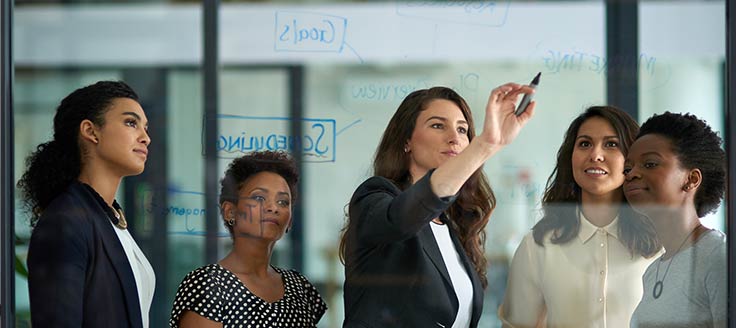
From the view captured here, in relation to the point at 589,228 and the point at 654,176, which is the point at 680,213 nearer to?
the point at 654,176

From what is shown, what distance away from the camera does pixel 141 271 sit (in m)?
3.72

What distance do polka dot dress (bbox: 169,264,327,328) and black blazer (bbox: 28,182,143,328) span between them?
0.64ft

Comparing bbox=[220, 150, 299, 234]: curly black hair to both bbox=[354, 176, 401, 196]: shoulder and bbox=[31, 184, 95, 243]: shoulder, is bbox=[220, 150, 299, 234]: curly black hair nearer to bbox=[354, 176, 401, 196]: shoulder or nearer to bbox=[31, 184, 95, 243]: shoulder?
bbox=[354, 176, 401, 196]: shoulder

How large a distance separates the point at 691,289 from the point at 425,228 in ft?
3.26

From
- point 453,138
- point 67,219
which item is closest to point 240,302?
point 67,219

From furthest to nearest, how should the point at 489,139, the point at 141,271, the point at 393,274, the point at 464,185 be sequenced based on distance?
1. the point at 141,271
2. the point at 464,185
3. the point at 393,274
4. the point at 489,139

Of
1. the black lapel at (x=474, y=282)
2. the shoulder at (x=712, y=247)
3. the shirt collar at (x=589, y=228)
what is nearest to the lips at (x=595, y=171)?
the shirt collar at (x=589, y=228)

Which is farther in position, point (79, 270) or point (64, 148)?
point (64, 148)

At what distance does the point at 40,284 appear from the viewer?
3684 millimetres

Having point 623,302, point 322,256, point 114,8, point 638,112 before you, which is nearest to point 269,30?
point 114,8

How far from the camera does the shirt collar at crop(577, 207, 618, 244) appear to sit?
369 cm

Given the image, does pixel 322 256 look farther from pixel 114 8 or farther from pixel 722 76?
pixel 722 76

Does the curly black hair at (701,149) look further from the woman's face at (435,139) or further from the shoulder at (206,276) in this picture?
the shoulder at (206,276)

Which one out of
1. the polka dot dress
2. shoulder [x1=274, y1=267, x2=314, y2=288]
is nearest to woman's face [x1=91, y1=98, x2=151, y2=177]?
the polka dot dress
